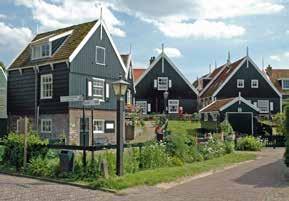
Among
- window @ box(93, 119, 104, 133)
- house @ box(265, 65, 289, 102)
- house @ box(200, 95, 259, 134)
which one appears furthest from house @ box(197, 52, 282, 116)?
window @ box(93, 119, 104, 133)

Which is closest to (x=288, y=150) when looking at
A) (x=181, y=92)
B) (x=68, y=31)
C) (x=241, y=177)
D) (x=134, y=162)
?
(x=241, y=177)

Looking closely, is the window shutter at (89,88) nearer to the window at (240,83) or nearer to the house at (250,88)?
the house at (250,88)

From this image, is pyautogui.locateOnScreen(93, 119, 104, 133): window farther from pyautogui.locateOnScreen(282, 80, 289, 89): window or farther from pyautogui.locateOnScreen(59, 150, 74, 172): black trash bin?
pyautogui.locateOnScreen(282, 80, 289, 89): window

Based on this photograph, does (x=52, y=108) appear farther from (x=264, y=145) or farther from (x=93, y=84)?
(x=264, y=145)

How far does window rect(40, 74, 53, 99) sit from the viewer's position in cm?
3447

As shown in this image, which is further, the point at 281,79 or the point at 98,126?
the point at 281,79

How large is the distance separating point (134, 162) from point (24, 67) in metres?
21.5

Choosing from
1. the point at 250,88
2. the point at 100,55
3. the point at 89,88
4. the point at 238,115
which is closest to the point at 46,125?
the point at 89,88

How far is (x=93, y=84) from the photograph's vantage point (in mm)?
35188

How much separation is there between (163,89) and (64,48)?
965 inches

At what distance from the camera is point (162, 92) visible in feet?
Result: 190

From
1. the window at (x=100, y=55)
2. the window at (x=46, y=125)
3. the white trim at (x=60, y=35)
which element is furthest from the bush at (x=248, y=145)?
the white trim at (x=60, y=35)

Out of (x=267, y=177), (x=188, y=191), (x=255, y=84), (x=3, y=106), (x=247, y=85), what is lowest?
(x=188, y=191)

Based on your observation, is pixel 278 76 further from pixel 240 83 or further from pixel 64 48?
pixel 64 48
